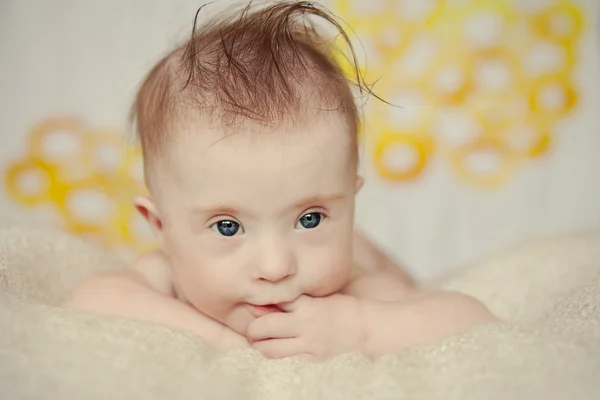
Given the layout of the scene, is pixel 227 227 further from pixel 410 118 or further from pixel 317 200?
pixel 410 118

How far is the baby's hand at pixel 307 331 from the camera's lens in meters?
1.08

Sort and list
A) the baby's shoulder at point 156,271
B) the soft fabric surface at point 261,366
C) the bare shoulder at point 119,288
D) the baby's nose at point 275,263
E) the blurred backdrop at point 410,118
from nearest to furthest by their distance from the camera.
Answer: the soft fabric surface at point 261,366 → the baby's nose at point 275,263 → the bare shoulder at point 119,288 → the baby's shoulder at point 156,271 → the blurred backdrop at point 410,118

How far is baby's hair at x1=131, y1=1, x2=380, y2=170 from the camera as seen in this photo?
1.06 meters

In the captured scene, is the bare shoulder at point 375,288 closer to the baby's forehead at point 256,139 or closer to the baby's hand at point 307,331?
the baby's hand at point 307,331

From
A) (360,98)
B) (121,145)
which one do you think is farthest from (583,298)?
(121,145)

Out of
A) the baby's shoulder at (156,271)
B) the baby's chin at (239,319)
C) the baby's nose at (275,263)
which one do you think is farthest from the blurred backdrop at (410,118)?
the baby's nose at (275,263)

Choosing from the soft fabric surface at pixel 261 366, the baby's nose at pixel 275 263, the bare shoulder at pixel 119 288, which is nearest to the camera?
the soft fabric surface at pixel 261 366

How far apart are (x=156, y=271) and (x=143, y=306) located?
5.9 inches

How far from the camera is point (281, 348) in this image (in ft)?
3.53

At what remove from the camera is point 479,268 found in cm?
152

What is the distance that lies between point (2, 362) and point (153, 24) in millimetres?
1269

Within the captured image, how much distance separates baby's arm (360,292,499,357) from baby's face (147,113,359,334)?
0.23ft

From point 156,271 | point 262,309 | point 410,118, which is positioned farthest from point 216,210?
point 410,118

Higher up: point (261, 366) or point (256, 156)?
point (256, 156)
